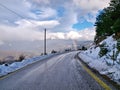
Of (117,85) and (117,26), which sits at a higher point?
(117,26)

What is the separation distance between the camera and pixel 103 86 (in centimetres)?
928

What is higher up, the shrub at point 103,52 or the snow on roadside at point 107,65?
the shrub at point 103,52

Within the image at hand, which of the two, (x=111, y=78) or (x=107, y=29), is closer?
(x=111, y=78)

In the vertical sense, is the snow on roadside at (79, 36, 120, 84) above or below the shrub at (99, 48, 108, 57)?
→ below

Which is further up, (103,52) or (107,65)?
(103,52)

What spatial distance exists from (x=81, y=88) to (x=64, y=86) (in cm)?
82

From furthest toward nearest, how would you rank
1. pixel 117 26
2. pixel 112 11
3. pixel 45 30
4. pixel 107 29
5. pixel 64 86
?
pixel 45 30
pixel 107 29
pixel 112 11
pixel 117 26
pixel 64 86

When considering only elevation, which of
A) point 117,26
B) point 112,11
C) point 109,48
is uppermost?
point 112,11

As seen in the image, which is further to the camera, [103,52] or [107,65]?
[103,52]

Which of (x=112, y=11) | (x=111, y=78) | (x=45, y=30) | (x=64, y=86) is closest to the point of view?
(x=64, y=86)

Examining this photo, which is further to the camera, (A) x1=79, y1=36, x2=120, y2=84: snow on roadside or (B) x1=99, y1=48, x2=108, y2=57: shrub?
(B) x1=99, y1=48, x2=108, y2=57: shrub

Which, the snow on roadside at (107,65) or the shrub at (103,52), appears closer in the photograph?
the snow on roadside at (107,65)

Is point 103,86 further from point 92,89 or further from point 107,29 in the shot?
point 107,29

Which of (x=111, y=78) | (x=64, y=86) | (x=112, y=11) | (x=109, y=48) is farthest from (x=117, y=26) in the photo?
(x=64, y=86)
